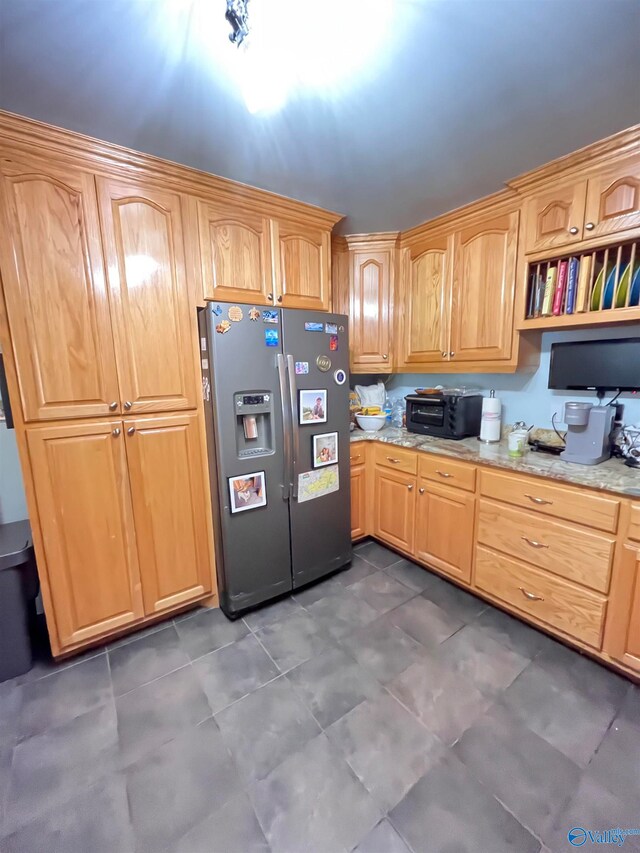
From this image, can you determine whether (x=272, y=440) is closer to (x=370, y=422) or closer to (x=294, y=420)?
(x=294, y=420)

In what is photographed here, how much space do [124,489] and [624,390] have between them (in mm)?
2566

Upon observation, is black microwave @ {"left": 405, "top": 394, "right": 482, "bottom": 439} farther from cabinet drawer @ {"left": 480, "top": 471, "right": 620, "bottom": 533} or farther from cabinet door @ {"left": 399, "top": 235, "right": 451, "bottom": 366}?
cabinet drawer @ {"left": 480, "top": 471, "right": 620, "bottom": 533}

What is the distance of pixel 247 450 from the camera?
75.8 inches

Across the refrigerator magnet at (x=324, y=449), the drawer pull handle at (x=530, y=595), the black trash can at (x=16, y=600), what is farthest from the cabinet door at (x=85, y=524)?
the drawer pull handle at (x=530, y=595)

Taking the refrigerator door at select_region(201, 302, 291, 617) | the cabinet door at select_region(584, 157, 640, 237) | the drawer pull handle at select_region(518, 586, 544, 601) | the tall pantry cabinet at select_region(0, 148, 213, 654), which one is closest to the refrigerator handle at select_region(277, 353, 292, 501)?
the refrigerator door at select_region(201, 302, 291, 617)

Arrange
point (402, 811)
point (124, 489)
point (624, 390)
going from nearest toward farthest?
point (402, 811) < point (124, 489) < point (624, 390)

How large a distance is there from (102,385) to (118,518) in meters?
0.64

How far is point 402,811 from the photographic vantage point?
3.69ft

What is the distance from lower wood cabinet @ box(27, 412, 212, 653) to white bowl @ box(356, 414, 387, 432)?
49.9 inches

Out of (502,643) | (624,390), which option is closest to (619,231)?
(624,390)

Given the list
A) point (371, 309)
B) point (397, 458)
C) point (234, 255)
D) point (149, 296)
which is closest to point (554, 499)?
point (397, 458)

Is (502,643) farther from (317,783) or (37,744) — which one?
(37,744)

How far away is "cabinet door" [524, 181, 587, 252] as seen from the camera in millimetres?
1722

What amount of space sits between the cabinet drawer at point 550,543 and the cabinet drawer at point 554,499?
0.05 metres
